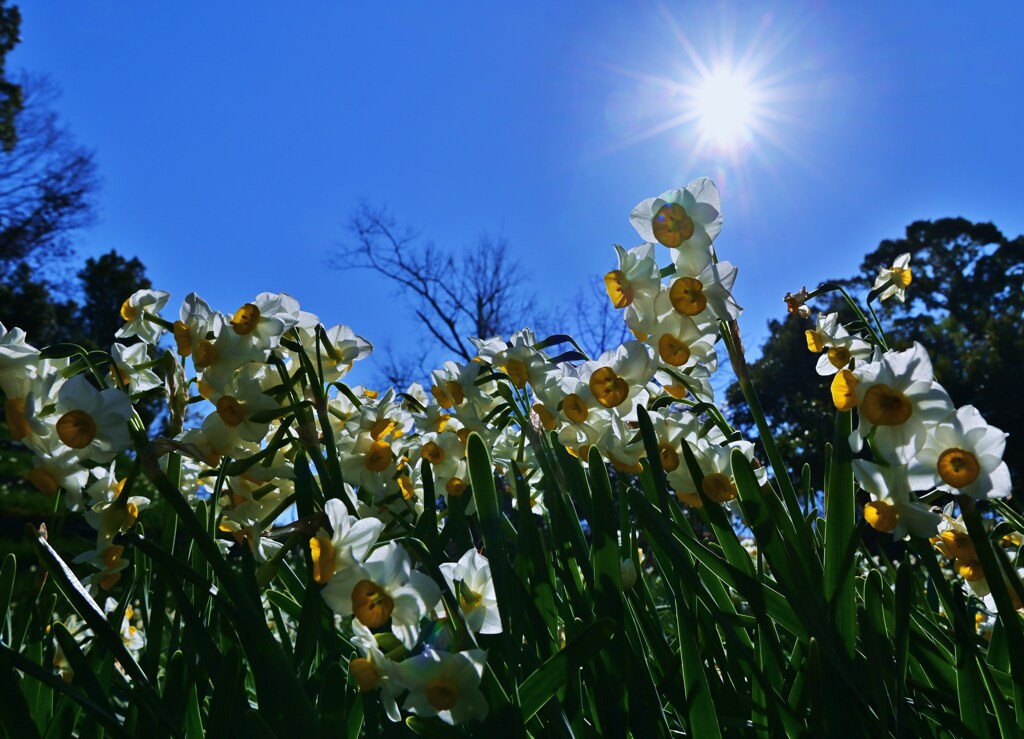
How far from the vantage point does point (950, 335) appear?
13.4 m

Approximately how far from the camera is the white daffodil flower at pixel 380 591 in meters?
0.68

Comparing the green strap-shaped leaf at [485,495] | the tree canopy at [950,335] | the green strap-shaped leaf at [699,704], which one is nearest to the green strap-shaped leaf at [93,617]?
the green strap-shaped leaf at [485,495]

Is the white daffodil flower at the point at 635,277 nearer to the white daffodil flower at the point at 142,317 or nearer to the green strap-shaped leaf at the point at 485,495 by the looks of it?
the green strap-shaped leaf at the point at 485,495

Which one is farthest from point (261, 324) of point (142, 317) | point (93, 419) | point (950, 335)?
point (950, 335)

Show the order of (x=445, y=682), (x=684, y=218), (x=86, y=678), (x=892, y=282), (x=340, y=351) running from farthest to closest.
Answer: (x=892, y=282)
(x=340, y=351)
(x=684, y=218)
(x=86, y=678)
(x=445, y=682)

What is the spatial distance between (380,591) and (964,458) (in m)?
0.58

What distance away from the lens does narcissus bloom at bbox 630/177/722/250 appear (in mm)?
971

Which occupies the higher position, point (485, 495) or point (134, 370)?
point (134, 370)

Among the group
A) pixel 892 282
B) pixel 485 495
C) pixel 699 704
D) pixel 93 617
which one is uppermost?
pixel 892 282

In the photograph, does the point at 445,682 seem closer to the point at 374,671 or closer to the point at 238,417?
the point at 374,671

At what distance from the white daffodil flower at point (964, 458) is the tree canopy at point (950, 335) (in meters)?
10.1

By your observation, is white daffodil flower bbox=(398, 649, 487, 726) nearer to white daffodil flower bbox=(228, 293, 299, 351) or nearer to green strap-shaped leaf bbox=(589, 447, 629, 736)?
green strap-shaped leaf bbox=(589, 447, 629, 736)

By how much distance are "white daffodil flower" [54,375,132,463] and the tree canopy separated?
10.4 m

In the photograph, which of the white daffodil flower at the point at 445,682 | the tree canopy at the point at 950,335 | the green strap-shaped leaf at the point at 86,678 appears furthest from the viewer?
the tree canopy at the point at 950,335
